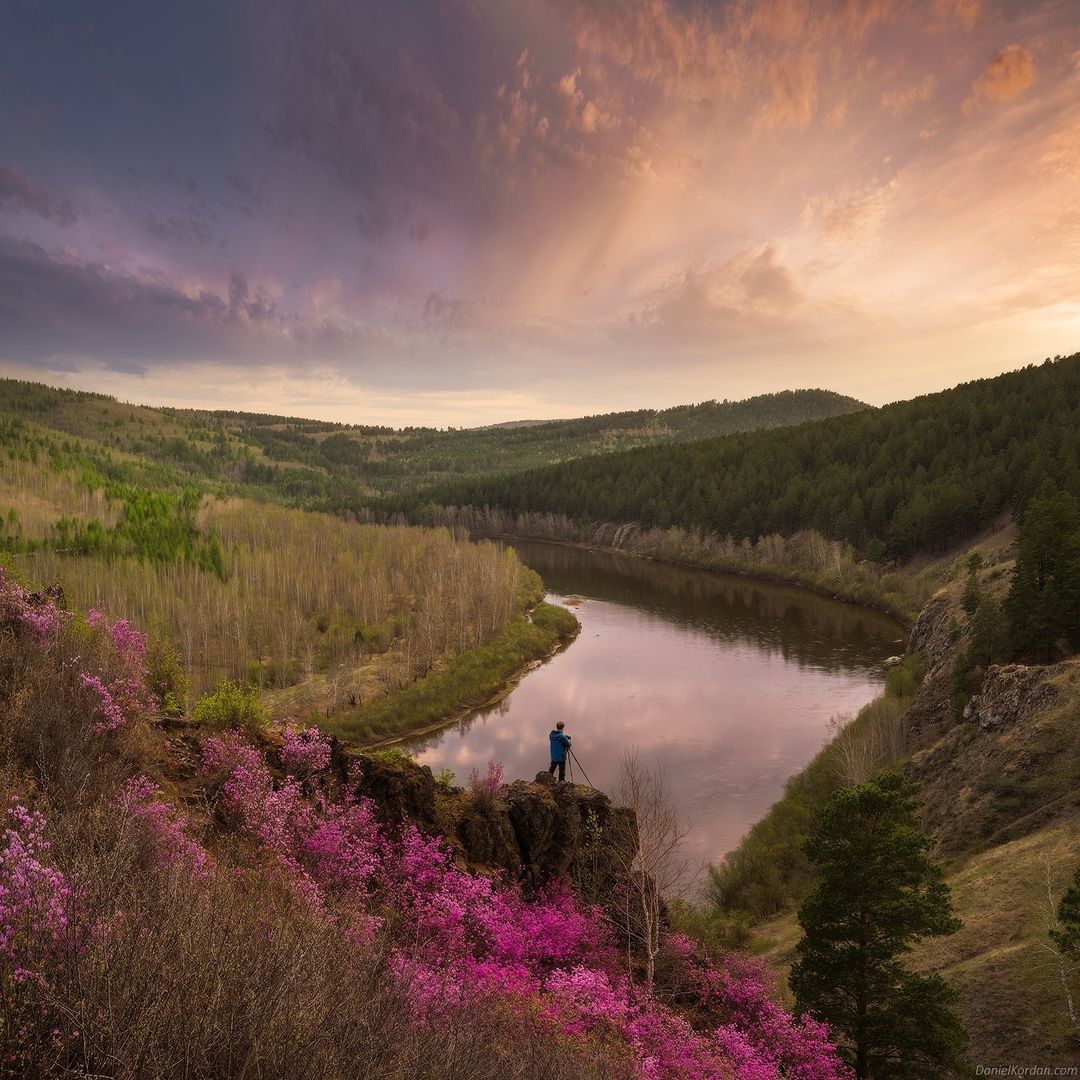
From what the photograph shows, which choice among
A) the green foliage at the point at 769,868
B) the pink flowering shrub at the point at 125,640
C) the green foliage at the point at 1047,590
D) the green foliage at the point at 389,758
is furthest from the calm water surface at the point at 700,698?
the pink flowering shrub at the point at 125,640

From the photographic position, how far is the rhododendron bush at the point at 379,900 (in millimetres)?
8469

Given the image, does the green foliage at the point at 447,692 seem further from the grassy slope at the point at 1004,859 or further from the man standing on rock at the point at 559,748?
the grassy slope at the point at 1004,859

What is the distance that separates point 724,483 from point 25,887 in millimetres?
143017

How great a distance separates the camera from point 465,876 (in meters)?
14.7

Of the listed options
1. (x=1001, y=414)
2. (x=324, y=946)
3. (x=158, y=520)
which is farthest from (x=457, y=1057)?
(x=1001, y=414)

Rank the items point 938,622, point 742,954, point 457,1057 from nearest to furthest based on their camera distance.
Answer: point 457,1057 < point 742,954 < point 938,622

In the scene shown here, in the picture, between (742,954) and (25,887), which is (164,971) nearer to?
(25,887)

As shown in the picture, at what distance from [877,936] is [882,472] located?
397 ft

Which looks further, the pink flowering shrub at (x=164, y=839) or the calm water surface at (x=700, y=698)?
the calm water surface at (x=700, y=698)

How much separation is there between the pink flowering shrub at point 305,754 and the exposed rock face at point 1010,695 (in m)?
29.8

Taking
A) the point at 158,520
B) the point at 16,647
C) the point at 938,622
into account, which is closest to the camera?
the point at 16,647

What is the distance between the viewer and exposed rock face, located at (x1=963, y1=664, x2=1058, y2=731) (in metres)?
28.1

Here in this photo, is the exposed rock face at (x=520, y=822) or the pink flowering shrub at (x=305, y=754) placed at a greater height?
the pink flowering shrub at (x=305, y=754)

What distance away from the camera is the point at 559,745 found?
2411 cm
